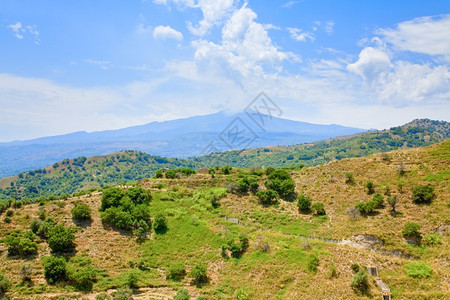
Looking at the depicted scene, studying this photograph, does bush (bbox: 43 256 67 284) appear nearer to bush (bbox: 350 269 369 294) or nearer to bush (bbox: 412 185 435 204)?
bush (bbox: 350 269 369 294)

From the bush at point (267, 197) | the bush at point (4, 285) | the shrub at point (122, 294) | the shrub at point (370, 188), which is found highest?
the shrub at point (370, 188)

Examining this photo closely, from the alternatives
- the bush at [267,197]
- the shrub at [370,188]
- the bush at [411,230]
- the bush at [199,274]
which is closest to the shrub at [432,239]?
the bush at [411,230]

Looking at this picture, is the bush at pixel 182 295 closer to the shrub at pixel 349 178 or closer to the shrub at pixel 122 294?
the shrub at pixel 122 294

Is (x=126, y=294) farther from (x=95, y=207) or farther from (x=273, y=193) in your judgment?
(x=273, y=193)

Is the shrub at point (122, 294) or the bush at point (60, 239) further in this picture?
the bush at point (60, 239)

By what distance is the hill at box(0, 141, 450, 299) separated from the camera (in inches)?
1085

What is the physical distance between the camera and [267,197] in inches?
1834

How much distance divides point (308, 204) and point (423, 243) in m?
15.4

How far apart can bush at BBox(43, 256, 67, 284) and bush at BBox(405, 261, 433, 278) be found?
3561 cm

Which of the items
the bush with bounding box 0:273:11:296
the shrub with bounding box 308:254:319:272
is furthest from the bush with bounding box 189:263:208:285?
the bush with bounding box 0:273:11:296

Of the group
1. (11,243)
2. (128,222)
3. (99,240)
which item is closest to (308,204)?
(128,222)

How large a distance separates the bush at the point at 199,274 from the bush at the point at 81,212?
18512 millimetres

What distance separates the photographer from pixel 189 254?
34.8 m

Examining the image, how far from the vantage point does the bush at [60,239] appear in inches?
1304
